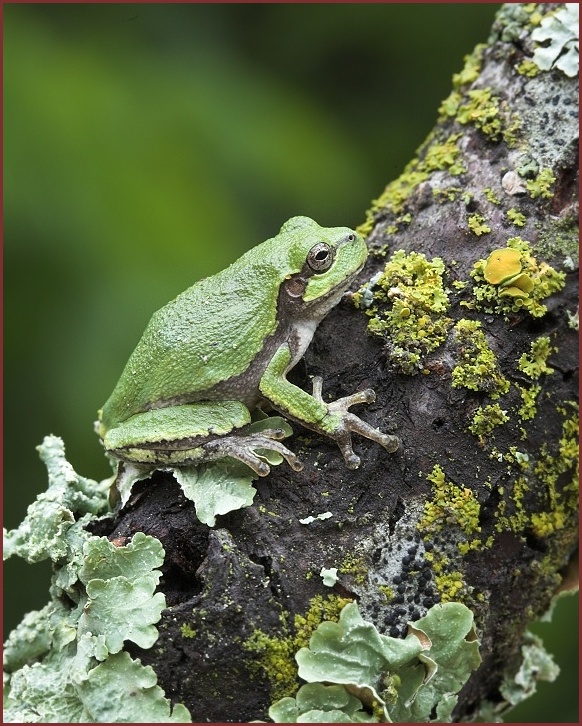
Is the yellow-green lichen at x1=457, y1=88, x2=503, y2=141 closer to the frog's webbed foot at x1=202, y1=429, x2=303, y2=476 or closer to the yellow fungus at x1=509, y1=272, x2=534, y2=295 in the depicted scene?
the yellow fungus at x1=509, y1=272, x2=534, y2=295

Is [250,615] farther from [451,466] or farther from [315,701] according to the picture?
[451,466]

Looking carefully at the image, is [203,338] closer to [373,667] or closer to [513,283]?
[513,283]

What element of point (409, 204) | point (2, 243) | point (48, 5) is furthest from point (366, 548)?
point (48, 5)

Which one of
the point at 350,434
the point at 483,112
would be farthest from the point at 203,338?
the point at 483,112

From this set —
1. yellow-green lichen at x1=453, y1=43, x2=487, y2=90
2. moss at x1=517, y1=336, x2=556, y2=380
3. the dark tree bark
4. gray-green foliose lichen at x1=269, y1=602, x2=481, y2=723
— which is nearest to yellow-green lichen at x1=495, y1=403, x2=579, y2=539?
the dark tree bark

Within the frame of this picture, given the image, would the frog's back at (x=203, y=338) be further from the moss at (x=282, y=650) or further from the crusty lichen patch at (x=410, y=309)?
the moss at (x=282, y=650)

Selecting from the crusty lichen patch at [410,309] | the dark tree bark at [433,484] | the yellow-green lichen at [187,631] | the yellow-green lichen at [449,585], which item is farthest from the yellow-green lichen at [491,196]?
the yellow-green lichen at [187,631]

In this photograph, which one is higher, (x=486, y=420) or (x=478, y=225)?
(x=478, y=225)
